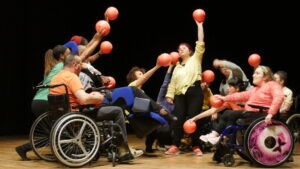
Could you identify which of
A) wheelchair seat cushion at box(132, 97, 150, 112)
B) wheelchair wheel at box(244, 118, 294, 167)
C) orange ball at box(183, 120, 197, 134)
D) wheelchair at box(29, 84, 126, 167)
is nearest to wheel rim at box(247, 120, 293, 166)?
wheelchair wheel at box(244, 118, 294, 167)

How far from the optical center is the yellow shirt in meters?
4.61

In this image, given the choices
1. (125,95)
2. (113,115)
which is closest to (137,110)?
(125,95)

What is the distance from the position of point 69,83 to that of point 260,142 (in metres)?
1.55

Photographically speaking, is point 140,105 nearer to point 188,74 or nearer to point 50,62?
point 188,74

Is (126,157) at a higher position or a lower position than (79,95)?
lower

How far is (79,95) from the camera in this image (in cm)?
365

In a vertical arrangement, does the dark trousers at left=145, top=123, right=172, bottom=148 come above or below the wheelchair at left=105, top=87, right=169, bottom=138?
below

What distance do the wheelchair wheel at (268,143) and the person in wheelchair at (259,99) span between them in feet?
0.35

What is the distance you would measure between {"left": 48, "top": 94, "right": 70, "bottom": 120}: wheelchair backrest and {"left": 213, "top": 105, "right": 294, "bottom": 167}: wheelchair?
4.18 feet

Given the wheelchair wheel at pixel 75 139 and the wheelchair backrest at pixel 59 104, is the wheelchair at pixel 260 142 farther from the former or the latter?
the wheelchair backrest at pixel 59 104

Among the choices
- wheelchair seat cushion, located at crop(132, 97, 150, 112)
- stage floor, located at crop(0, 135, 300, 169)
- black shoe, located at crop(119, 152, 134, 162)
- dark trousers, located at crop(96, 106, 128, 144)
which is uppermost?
wheelchair seat cushion, located at crop(132, 97, 150, 112)

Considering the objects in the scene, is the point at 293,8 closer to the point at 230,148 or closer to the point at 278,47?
the point at 278,47

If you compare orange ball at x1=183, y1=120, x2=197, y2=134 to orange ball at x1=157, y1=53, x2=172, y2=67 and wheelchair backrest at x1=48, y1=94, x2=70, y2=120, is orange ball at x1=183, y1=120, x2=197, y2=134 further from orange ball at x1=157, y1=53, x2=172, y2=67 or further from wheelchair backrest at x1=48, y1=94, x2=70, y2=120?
wheelchair backrest at x1=48, y1=94, x2=70, y2=120

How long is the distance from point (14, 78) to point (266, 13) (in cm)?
365
